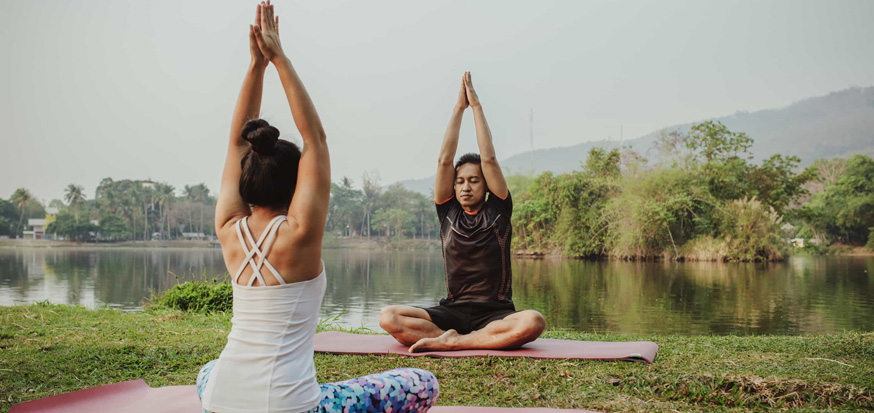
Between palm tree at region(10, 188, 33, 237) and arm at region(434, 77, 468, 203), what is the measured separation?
48.0m

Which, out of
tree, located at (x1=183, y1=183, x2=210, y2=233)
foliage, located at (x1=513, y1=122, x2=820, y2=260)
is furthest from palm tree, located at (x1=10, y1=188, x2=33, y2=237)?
foliage, located at (x1=513, y1=122, x2=820, y2=260)

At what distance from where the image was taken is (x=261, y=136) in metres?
1.60

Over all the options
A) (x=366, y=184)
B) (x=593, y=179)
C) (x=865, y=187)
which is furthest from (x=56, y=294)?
(x=366, y=184)

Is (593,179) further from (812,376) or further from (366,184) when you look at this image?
(366,184)

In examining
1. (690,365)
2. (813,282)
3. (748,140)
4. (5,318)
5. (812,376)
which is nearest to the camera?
(812,376)

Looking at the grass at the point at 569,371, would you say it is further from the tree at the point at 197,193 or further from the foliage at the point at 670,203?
the tree at the point at 197,193

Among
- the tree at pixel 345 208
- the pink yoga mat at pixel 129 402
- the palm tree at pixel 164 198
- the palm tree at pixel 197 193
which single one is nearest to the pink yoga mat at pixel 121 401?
the pink yoga mat at pixel 129 402

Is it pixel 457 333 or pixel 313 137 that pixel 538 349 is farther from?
pixel 313 137

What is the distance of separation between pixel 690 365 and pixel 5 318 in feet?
18.7

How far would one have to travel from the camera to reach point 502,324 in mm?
3990

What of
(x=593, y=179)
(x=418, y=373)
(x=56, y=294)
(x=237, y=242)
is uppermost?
(x=593, y=179)

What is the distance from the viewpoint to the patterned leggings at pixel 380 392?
167cm

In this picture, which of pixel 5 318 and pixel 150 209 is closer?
pixel 5 318

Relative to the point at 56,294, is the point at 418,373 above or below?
above
